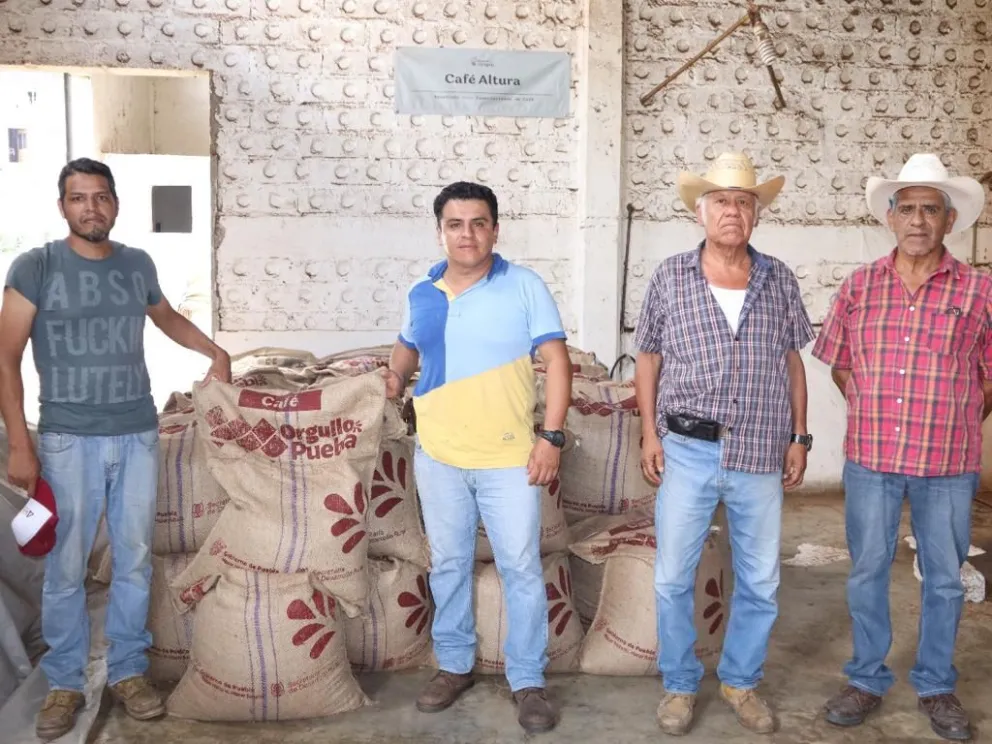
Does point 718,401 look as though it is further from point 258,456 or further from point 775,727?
point 258,456

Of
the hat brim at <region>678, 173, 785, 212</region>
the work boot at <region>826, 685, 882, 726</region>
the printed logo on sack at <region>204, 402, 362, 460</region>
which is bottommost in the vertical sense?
the work boot at <region>826, 685, 882, 726</region>

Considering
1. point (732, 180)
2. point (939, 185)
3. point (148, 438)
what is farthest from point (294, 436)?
point (939, 185)

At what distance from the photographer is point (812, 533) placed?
484cm

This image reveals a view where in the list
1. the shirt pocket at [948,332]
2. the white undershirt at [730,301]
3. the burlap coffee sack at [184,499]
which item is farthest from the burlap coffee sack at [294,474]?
the shirt pocket at [948,332]

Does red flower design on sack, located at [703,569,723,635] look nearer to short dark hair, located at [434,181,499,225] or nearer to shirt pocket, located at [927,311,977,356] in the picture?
shirt pocket, located at [927,311,977,356]

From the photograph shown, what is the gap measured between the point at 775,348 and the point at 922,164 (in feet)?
2.27

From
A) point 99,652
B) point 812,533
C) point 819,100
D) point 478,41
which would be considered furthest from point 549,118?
point 99,652

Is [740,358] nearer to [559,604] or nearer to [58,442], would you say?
[559,604]

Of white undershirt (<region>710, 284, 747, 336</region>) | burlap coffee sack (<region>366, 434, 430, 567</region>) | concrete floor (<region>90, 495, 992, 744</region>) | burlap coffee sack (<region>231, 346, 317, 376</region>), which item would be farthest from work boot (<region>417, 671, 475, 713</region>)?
burlap coffee sack (<region>231, 346, 317, 376</region>)

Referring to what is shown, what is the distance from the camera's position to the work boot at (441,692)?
2.75 meters

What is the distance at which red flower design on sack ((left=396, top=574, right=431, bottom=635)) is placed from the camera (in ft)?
9.86

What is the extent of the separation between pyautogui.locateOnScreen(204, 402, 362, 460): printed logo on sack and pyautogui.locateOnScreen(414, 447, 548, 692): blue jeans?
23cm

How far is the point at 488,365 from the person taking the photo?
2549mm

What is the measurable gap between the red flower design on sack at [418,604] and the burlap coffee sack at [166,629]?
2.18 ft
